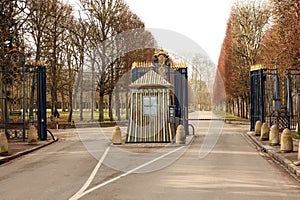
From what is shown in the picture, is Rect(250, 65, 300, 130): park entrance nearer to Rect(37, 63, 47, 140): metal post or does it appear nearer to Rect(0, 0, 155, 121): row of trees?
Rect(37, 63, 47, 140): metal post

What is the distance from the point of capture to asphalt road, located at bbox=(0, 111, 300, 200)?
34.1 feet

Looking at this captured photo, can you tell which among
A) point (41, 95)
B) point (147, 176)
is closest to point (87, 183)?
point (147, 176)

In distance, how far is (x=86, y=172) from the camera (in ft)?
45.8

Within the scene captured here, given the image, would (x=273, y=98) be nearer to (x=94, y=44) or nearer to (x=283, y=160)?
(x=283, y=160)

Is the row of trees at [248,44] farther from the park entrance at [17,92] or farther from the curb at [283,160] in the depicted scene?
the park entrance at [17,92]

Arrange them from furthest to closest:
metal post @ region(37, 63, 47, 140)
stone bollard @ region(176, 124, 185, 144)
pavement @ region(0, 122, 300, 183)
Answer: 1. metal post @ region(37, 63, 47, 140)
2. stone bollard @ region(176, 124, 185, 144)
3. pavement @ region(0, 122, 300, 183)

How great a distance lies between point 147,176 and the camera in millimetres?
13062

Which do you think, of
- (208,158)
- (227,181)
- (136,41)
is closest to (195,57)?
(136,41)

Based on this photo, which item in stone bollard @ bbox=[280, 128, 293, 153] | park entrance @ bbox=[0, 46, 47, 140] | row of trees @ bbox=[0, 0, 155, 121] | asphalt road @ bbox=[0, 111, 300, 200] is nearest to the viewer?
asphalt road @ bbox=[0, 111, 300, 200]

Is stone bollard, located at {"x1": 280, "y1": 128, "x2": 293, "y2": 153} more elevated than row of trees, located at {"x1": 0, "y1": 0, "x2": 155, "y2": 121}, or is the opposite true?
row of trees, located at {"x1": 0, "y1": 0, "x2": 155, "y2": 121}

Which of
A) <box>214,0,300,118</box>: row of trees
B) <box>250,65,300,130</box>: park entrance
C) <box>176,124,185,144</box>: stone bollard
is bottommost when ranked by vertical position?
<box>176,124,185,144</box>: stone bollard

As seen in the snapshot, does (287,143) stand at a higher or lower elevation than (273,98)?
lower

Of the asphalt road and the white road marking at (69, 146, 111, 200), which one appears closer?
the white road marking at (69, 146, 111, 200)

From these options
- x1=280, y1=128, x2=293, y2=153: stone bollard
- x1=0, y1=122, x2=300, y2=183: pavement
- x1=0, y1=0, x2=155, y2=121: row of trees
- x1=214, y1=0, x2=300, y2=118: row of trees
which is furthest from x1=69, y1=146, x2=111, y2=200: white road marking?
x1=0, y1=0, x2=155, y2=121: row of trees
